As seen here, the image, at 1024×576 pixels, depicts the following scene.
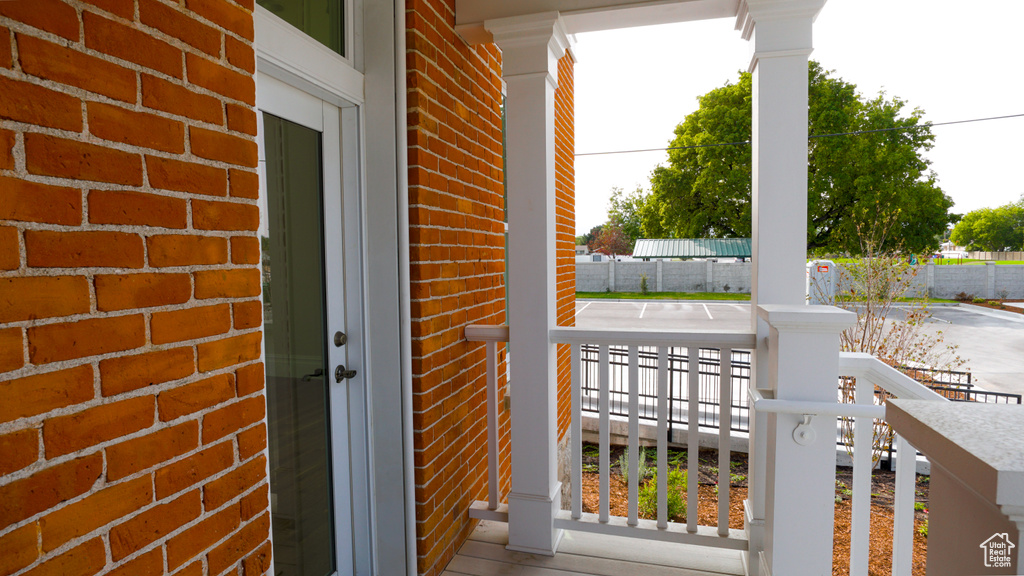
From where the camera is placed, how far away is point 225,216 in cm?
115

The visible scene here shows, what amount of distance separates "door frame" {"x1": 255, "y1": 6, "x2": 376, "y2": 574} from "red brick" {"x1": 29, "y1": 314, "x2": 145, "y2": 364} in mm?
1041

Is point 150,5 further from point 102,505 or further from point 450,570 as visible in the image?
point 450,570

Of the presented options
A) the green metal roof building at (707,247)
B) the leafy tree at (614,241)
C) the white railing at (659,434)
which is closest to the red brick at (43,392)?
the white railing at (659,434)

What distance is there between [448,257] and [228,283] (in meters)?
1.33

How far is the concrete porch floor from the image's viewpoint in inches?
93.6

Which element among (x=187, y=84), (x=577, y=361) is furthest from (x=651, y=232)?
(x=187, y=84)

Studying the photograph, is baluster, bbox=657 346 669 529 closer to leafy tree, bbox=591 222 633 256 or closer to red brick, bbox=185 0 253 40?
red brick, bbox=185 0 253 40

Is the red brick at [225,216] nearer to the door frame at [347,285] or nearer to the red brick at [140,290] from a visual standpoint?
the red brick at [140,290]

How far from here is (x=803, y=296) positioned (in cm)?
219

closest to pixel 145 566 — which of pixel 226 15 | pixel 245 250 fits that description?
pixel 245 250

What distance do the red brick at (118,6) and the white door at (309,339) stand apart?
68 cm

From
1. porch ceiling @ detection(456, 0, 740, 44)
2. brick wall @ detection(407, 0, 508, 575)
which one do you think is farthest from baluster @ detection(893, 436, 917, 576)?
porch ceiling @ detection(456, 0, 740, 44)

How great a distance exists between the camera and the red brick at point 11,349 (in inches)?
29.5

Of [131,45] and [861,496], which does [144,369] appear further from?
[861,496]
